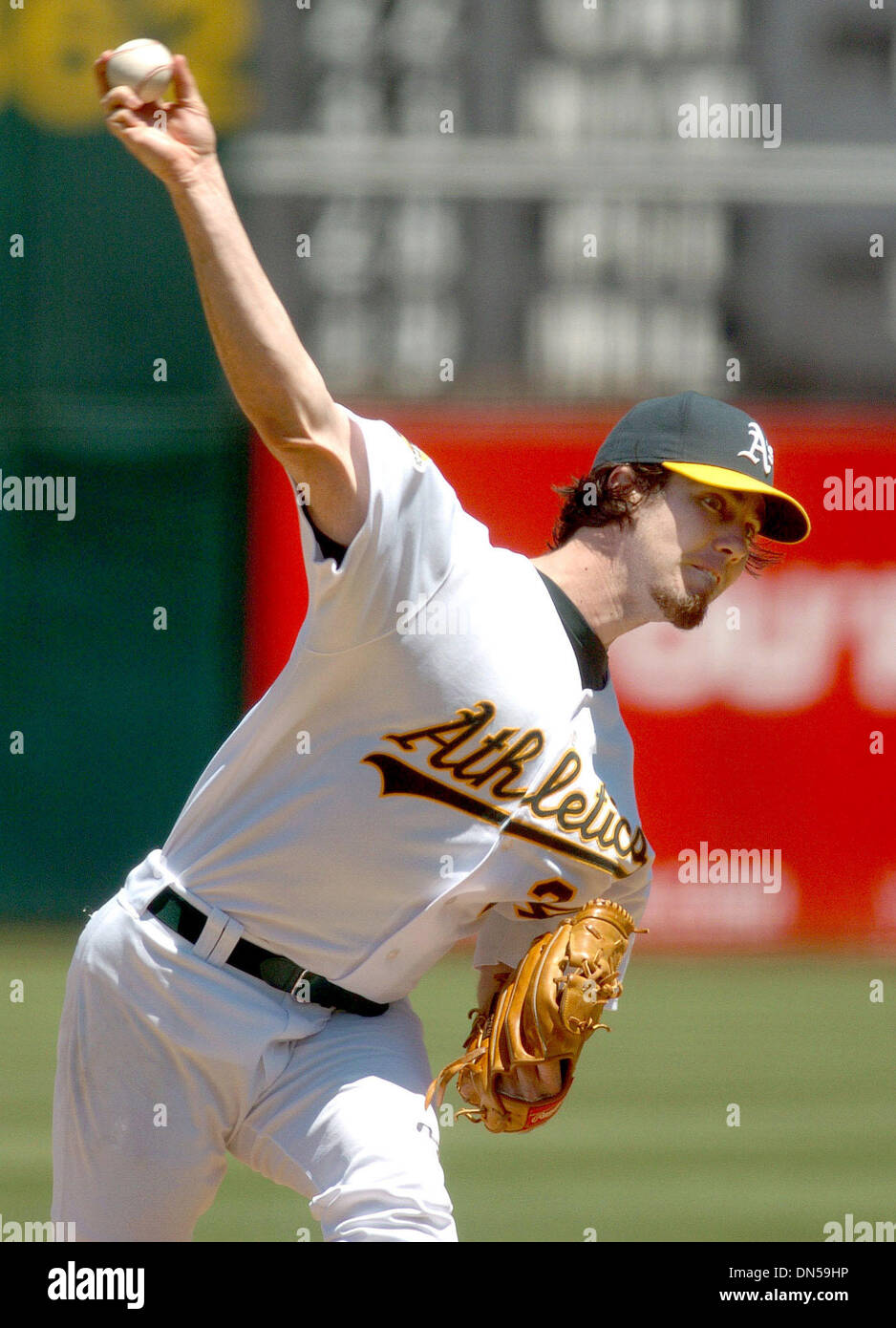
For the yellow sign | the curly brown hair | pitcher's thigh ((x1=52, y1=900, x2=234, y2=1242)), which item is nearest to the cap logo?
the curly brown hair

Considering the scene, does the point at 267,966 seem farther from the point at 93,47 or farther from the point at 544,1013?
the point at 93,47

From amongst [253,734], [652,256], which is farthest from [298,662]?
[652,256]

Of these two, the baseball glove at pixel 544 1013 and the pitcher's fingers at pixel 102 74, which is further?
the baseball glove at pixel 544 1013

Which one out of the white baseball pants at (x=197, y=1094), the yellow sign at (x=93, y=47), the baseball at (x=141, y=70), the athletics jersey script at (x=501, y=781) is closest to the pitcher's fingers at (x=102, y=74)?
the baseball at (x=141, y=70)

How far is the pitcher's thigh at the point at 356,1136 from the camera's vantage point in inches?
112

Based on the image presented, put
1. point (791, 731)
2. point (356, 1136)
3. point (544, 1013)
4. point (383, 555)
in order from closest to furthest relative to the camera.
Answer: point (383, 555) < point (356, 1136) < point (544, 1013) < point (791, 731)

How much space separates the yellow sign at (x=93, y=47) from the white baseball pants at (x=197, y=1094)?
254 inches

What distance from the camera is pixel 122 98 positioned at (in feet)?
8.71

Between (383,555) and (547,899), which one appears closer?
(383,555)

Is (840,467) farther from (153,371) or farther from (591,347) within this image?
(153,371)

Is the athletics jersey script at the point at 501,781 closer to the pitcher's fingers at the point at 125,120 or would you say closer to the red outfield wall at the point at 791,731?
the pitcher's fingers at the point at 125,120

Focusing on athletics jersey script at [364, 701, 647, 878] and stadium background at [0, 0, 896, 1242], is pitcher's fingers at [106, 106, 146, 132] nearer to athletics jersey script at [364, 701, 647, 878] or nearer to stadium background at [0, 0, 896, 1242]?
athletics jersey script at [364, 701, 647, 878]

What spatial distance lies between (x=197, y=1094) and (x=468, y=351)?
6.25 metres

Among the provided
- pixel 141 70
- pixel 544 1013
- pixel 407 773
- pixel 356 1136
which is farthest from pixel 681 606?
pixel 141 70
